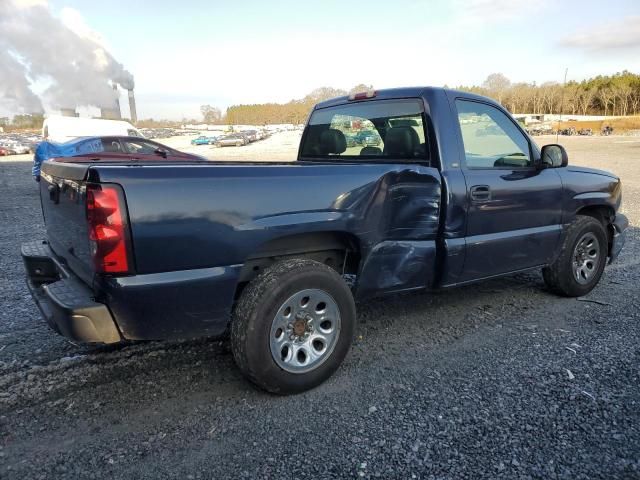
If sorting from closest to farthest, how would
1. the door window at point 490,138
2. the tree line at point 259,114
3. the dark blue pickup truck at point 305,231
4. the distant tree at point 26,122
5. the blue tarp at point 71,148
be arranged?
the dark blue pickup truck at point 305,231
the door window at point 490,138
the blue tarp at point 71,148
the distant tree at point 26,122
the tree line at point 259,114

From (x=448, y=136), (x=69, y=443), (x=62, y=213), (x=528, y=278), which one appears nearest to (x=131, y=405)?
(x=69, y=443)

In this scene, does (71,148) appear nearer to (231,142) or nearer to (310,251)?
(310,251)

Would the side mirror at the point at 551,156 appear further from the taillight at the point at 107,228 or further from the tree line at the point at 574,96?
the tree line at the point at 574,96

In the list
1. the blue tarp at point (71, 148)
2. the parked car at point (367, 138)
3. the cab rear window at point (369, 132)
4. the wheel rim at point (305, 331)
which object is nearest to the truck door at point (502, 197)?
the cab rear window at point (369, 132)

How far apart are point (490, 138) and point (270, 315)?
8.17 ft

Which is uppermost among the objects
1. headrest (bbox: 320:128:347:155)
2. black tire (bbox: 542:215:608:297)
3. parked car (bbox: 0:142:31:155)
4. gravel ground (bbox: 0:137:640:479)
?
parked car (bbox: 0:142:31:155)

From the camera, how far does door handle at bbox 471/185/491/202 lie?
363 centimetres

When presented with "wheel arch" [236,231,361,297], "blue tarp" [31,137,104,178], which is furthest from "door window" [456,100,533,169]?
"blue tarp" [31,137,104,178]

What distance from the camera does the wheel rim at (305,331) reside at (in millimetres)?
2857

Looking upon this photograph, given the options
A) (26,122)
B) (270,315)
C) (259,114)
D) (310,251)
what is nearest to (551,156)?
(310,251)

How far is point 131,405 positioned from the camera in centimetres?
283

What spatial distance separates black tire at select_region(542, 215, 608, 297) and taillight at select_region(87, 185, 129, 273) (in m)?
3.86

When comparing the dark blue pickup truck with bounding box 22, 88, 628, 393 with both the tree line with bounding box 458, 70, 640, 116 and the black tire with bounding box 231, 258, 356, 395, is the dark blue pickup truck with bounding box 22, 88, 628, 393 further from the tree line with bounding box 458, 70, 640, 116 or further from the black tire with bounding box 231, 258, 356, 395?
the tree line with bounding box 458, 70, 640, 116

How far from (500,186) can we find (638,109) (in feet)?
402
